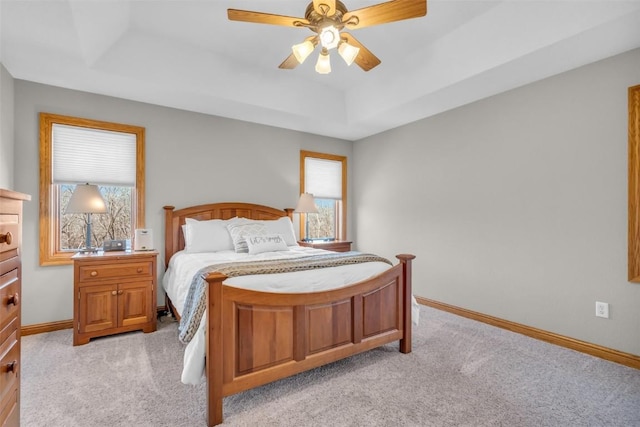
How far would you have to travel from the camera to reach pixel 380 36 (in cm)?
302

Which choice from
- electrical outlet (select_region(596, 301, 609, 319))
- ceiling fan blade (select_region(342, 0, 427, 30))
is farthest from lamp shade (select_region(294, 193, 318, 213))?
electrical outlet (select_region(596, 301, 609, 319))

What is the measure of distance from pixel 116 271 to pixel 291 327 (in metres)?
1.94

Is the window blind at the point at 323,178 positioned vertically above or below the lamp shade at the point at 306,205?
above

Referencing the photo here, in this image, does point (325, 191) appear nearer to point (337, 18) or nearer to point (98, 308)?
point (337, 18)

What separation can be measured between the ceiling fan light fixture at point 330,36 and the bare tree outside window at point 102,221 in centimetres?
279

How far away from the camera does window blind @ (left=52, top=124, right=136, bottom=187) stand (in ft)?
10.4

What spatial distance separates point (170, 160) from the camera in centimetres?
372

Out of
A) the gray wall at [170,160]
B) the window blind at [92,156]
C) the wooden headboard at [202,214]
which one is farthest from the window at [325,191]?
the window blind at [92,156]

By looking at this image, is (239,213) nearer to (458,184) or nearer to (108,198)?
(108,198)

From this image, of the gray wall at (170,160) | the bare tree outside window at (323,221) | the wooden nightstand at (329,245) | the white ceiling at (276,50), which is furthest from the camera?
the bare tree outside window at (323,221)

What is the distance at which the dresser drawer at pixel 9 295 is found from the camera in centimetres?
101

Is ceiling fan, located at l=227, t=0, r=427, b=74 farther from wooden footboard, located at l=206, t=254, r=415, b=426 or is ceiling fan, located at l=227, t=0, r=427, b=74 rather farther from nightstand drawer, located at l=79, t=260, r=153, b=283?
nightstand drawer, located at l=79, t=260, r=153, b=283

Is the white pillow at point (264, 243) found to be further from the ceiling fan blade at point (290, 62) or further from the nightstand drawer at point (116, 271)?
the ceiling fan blade at point (290, 62)

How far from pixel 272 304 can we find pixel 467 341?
200 cm
